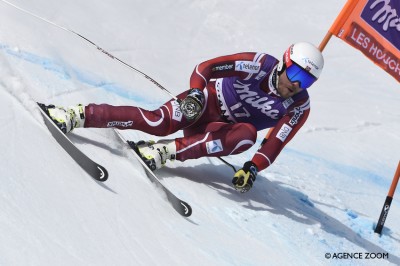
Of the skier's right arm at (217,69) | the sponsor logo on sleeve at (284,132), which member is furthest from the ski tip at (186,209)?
the sponsor logo on sleeve at (284,132)

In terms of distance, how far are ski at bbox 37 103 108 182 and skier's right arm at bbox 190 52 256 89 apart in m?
1.08

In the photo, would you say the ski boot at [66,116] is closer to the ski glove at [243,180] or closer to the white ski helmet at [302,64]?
the ski glove at [243,180]

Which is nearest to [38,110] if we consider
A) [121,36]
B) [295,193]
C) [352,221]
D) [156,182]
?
[156,182]

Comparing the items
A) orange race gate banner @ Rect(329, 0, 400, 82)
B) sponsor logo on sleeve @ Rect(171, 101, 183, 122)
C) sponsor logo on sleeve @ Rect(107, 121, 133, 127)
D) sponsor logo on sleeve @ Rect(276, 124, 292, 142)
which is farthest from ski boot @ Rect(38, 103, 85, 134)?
orange race gate banner @ Rect(329, 0, 400, 82)

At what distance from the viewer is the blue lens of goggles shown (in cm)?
466

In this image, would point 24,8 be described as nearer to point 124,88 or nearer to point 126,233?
point 124,88

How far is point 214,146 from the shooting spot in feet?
15.6

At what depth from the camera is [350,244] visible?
511cm

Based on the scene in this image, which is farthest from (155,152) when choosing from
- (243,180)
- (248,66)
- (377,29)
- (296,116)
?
(377,29)

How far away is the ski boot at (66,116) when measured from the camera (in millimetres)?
4297

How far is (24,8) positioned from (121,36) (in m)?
1.83

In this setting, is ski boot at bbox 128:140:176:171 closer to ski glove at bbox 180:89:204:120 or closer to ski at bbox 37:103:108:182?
ski glove at bbox 180:89:204:120

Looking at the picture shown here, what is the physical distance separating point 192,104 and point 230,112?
71 cm

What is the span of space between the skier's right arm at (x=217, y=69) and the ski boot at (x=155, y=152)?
498mm
